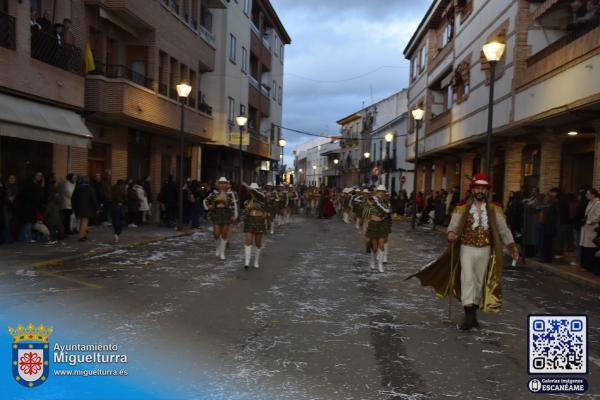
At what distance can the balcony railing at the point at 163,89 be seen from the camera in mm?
22261

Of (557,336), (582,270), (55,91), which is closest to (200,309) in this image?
(557,336)

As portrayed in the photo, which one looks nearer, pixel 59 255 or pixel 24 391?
pixel 24 391

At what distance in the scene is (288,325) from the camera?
6.98 m

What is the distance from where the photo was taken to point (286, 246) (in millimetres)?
16578

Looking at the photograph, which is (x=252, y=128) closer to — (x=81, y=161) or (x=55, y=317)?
(x=81, y=161)

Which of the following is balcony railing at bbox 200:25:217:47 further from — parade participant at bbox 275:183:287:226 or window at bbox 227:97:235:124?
parade participant at bbox 275:183:287:226

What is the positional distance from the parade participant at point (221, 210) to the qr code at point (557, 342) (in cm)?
928

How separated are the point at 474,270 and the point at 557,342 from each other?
8.89 ft

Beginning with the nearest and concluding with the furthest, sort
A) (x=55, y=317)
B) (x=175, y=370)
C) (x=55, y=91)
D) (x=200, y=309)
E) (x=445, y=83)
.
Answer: (x=175, y=370), (x=55, y=317), (x=200, y=309), (x=55, y=91), (x=445, y=83)

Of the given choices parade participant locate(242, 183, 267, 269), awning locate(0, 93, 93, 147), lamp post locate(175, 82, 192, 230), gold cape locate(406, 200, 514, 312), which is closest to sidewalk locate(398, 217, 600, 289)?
gold cape locate(406, 200, 514, 312)

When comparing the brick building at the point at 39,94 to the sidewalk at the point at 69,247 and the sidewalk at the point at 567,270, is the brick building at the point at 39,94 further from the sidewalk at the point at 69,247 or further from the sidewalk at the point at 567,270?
the sidewalk at the point at 567,270

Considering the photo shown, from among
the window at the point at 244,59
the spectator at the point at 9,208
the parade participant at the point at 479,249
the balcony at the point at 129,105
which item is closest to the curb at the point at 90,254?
the spectator at the point at 9,208

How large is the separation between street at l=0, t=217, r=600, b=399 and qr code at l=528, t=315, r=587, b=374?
1.88 feet

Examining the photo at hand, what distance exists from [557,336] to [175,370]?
3.23 metres
